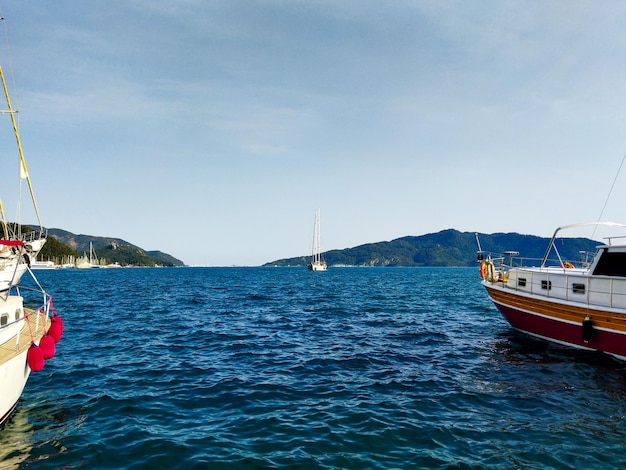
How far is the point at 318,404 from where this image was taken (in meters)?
10.8

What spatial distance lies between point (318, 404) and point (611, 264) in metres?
13.8

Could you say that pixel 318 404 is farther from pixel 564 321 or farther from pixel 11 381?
pixel 564 321

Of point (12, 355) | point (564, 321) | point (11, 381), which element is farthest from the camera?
point (564, 321)

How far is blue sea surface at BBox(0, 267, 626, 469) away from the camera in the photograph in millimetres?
7980

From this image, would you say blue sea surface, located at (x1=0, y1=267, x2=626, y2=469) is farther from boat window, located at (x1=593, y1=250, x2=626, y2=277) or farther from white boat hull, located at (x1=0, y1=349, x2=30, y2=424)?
boat window, located at (x1=593, y1=250, x2=626, y2=277)

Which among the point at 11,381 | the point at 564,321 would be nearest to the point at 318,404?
the point at 11,381

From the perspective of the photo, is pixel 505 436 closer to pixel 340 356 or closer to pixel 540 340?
pixel 340 356

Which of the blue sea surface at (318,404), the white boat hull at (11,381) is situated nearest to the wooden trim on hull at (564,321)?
the blue sea surface at (318,404)

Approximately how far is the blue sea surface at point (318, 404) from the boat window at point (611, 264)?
3.47 m

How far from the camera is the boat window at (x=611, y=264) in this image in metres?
15.8

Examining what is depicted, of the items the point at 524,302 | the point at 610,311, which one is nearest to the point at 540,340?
the point at 524,302

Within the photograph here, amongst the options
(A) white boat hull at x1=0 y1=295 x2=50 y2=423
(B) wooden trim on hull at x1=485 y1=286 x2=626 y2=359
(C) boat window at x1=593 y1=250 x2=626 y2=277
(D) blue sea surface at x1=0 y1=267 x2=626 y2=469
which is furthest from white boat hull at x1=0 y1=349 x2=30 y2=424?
(C) boat window at x1=593 y1=250 x2=626 y2=277

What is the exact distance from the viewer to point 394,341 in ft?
63.0

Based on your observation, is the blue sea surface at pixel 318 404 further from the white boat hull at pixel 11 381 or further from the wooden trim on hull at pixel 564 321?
the wooden trim on hull at pixel 564 321
